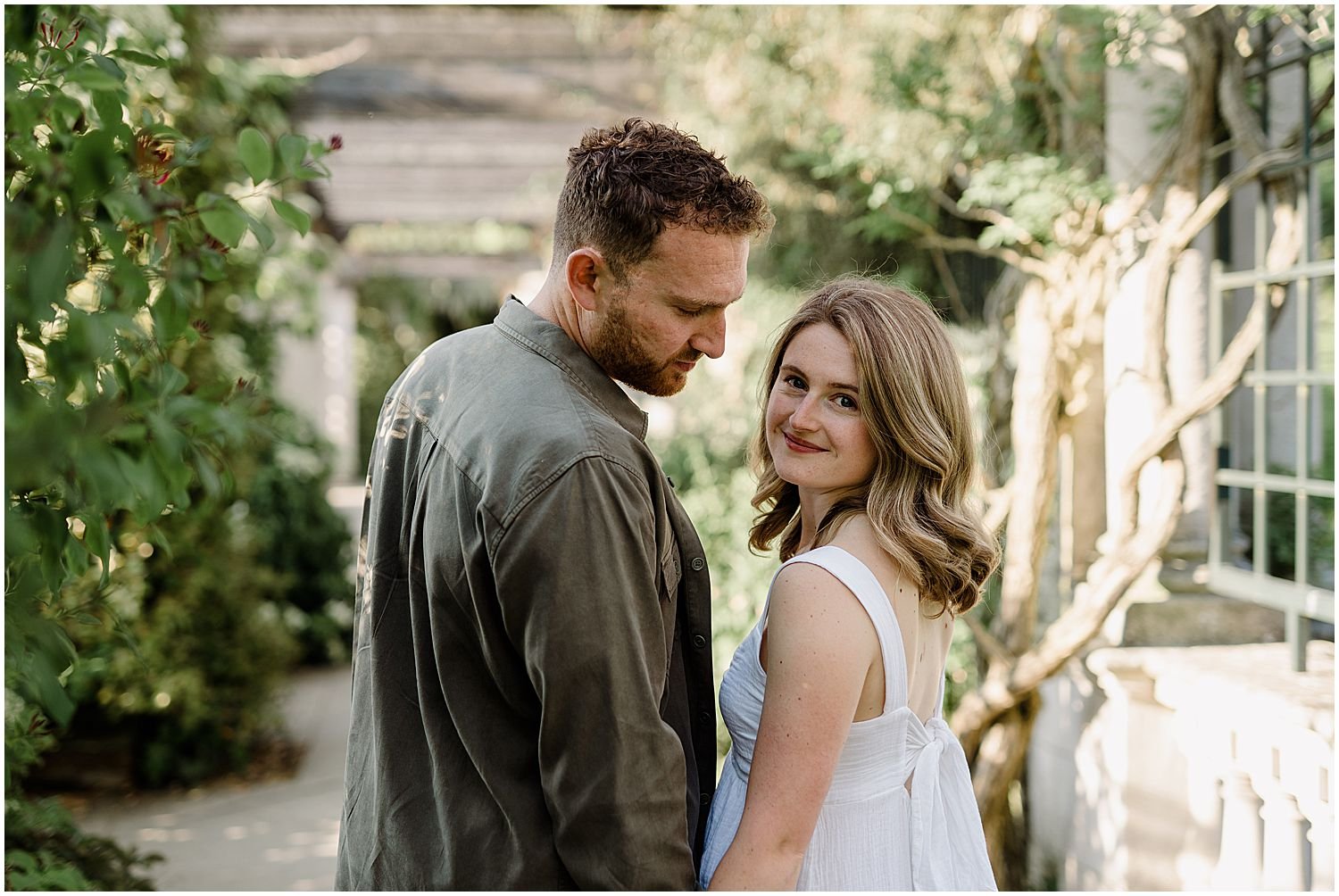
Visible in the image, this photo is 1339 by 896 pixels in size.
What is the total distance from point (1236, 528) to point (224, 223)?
11.9 ft

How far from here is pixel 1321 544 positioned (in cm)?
338

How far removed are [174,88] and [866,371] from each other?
3.87 meters

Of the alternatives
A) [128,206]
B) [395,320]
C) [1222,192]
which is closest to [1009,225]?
[1222,192]

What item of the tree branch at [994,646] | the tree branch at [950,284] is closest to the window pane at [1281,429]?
the tree branch at [994,646]

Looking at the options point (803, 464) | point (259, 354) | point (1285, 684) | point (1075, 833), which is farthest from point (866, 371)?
point (259, 354)

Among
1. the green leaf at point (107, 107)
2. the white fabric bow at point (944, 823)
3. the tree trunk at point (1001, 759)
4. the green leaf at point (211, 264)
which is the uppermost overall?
the green leaf at point (107, 107)

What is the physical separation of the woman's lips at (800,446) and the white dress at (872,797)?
205 mm

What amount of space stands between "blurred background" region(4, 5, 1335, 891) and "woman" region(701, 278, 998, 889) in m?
0.89

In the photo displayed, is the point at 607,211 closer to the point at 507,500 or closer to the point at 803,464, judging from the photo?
the point at 507,500

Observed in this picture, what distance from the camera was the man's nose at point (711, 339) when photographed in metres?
1.61

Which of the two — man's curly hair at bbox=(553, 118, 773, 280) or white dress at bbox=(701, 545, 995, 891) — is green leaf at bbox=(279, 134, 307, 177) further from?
white dress at bbox=(701, 545, 995, 891)

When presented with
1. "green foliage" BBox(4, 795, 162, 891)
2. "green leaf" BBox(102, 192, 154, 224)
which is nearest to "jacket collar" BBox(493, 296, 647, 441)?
"green leaf" BBox(102, 192, 154, 224)

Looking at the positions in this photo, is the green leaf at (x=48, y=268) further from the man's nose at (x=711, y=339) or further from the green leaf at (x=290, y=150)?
the man's nose at (x=711, y=339)

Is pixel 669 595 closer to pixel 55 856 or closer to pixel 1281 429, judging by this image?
pixel 55 856
